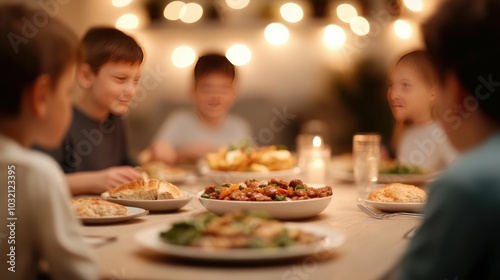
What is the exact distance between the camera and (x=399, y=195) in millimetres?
1636

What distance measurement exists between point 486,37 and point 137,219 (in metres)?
0.87

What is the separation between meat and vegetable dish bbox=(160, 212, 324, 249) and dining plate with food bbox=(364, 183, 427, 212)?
540 mm

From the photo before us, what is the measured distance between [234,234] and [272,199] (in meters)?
0.42

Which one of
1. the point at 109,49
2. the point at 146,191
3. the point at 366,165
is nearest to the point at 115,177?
the point at 146,191

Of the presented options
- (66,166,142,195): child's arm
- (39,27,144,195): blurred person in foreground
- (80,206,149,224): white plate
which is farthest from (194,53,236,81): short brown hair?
(80,206,149,224): white plate

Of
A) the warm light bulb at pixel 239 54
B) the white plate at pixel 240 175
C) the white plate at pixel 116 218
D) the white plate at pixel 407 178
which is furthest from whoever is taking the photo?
the warm light bulb at pixel 239 54

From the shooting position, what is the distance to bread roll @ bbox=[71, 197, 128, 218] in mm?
1382

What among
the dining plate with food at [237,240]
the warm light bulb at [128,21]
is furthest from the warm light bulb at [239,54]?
the dining plate with food at [237,240]

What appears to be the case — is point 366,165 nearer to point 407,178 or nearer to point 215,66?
point 407,178

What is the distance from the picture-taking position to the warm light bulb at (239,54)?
4.93m

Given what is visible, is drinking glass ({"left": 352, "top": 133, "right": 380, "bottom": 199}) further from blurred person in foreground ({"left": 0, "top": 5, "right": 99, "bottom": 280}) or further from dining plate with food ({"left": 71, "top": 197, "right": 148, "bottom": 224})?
blurred person in foreground ({"left": 0, "top": 5, "right": 99, "bottom": 280})

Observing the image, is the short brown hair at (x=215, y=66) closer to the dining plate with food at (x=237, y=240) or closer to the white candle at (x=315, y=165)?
the white candle at (x=315, y=165)

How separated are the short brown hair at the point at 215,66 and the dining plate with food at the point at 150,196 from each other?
43 centimetres

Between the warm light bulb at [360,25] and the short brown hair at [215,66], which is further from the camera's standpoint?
the warm light bulb at [360,25]
